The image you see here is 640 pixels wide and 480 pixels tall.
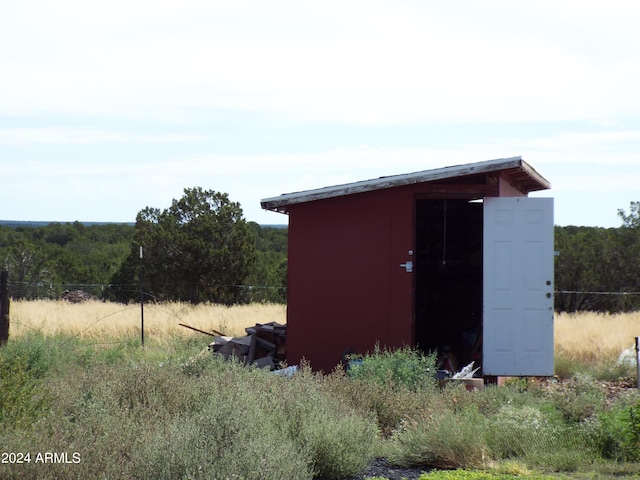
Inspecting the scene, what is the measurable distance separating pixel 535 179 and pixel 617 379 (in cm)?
340

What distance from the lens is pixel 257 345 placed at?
1444 cm

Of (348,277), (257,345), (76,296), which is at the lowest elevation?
(257,345)

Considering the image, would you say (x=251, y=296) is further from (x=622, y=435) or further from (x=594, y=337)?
(x=622, y=435)

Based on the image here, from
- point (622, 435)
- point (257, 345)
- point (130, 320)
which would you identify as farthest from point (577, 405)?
point (130, 320)

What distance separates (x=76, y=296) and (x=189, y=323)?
35.2 ft

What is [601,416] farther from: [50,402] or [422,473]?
[50,402]

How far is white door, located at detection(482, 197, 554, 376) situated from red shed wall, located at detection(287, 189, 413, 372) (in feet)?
3.87

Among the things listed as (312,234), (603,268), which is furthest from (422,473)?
(603,268)

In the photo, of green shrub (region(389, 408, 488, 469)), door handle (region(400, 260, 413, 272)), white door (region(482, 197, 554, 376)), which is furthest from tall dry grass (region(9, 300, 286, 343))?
green shrub (region(389, 408, 488, 469))

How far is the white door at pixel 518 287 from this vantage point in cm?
1236

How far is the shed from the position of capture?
40.7 feet

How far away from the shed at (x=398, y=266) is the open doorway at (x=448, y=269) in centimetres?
205

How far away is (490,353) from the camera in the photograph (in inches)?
488

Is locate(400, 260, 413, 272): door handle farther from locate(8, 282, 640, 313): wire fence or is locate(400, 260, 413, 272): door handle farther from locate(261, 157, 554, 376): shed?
locate(8, 282, 640, 313): wire fence
